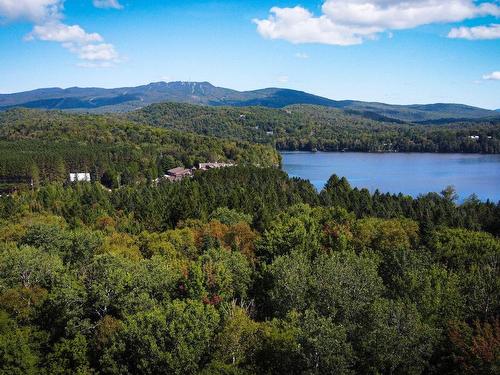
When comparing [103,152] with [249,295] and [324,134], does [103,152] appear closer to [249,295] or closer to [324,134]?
[249,295]

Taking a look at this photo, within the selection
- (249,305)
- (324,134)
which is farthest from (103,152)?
(324,134)

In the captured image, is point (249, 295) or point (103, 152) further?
point (103, 152)

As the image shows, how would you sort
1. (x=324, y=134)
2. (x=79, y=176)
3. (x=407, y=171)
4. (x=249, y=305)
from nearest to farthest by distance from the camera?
(x=249, y=305)
(x=79, y=176)
(x=407, y=171)
(x=324, y=134)

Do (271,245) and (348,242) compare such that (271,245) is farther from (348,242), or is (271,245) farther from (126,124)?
(126,124)

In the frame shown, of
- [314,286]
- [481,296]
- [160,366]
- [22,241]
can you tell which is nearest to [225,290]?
[314,286]

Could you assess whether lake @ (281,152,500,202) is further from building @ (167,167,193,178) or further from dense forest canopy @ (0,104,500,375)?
dense forest canopy @ (0,104,500,375)

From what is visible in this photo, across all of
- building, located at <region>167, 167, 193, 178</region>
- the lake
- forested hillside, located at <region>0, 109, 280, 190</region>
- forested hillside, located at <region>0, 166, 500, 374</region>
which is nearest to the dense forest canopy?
forested hillside, located at <region>0, 166, 500, 374</region>

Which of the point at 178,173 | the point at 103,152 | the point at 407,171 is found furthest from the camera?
the point at 407,171
